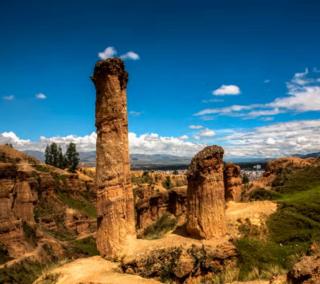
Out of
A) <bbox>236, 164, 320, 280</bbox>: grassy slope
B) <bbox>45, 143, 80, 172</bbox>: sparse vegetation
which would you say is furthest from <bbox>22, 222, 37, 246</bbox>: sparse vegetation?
<bbox>45, 143, 80, 172</bbox>: sparse vegetation

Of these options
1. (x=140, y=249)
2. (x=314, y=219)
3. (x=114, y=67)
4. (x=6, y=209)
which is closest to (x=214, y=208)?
(x=140, y=249)

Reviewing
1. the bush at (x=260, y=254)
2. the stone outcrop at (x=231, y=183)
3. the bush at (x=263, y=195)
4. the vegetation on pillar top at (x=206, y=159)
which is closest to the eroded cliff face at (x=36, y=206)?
the stone outcrop at (x=231, y=183)

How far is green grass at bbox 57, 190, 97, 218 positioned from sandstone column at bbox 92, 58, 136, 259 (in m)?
46.3

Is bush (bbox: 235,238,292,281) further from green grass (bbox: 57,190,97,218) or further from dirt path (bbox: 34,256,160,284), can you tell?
green grass (bbox: 57,190,97,218)

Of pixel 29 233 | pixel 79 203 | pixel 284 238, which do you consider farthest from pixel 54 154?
pixel 284 238

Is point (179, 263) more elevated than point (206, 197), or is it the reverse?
point (206, 197)

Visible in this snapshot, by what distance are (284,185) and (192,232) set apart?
26.4 meters

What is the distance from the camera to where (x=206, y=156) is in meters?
20.3

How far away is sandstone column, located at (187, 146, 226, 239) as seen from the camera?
1981 cm

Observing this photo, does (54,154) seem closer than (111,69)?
No

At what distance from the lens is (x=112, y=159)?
65.5 feet

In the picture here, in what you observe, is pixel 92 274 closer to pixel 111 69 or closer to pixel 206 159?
pixel 206 159

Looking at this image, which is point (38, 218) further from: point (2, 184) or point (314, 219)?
point (314, 219)

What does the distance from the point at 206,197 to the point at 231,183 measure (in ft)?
Result: 60.4
